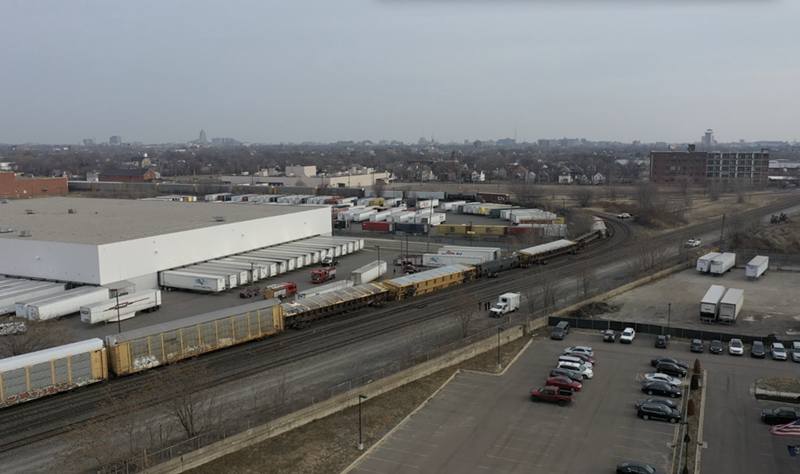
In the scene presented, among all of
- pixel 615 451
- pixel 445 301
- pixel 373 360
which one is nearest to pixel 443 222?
pixel 445 301

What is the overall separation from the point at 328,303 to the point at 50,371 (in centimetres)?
1132

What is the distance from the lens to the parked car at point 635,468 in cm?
1401

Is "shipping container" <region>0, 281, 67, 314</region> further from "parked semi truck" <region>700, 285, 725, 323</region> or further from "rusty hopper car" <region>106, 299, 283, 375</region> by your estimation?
"parked semi truck" <region>700, 285, 725, 323</region>

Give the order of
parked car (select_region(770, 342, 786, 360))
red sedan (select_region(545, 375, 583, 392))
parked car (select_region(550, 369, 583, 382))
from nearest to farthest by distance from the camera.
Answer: red sedan (select_region(545, 375, 583, 392))
parked car (select_region(550, 369, 583, 382))
parked car (select_region(770, 342, 786, 360))

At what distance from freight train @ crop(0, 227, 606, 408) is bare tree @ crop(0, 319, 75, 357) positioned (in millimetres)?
2674

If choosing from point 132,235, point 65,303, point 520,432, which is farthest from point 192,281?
point 520,432

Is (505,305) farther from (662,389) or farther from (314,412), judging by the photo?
(314,412)

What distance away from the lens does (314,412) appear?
17.2 m

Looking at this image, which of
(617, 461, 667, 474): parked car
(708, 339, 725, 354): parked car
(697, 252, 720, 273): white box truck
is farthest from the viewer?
(697, 252, 720, 273): white box truck

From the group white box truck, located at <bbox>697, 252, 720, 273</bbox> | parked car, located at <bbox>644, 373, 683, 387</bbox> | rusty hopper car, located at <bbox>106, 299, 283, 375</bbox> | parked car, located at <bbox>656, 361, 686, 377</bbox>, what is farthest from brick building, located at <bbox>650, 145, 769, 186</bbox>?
rusty hopper car, located at <bbox>106, 299, 283, 375</bbox>

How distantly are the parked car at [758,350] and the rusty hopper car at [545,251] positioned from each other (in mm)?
16605

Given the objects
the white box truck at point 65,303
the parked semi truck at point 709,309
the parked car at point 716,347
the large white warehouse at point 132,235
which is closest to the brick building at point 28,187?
the large white warehouse at point 132,235

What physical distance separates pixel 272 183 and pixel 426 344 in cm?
7557

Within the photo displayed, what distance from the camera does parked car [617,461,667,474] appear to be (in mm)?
14008
